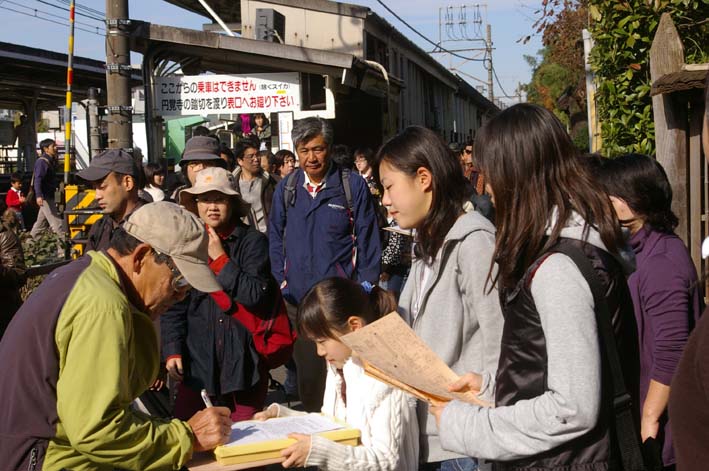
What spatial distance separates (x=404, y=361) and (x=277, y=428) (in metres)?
0.89

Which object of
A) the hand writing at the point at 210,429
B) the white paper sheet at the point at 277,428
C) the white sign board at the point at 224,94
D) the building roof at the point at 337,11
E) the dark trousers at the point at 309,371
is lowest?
the dark trousers at the point at 309,371

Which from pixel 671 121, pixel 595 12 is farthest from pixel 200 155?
pixel 671 121

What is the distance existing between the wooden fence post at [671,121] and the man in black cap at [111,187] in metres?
3.45

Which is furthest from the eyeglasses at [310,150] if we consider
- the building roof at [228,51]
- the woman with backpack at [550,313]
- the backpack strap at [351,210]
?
the building roof at [228,51]

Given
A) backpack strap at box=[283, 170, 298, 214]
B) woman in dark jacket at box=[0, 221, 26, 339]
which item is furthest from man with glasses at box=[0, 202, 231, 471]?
backpack strap at box=[283, 170, 298, 214]

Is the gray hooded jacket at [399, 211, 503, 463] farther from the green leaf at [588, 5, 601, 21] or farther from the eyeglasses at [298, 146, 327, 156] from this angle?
the green leaf at [588, 5, 601, 21]

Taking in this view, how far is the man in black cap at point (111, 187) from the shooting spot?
5.68m

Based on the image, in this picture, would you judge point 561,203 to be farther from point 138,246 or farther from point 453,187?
point 138,246

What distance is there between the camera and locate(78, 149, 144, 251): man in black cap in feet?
18.6

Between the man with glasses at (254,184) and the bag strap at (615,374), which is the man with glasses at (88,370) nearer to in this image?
the bag strap at (615,374)

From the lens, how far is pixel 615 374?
2.26 meters

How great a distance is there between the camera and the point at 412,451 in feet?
11.3

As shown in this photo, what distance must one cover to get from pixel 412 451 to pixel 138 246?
1.35 metres

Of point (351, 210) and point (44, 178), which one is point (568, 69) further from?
point (351, 210)
